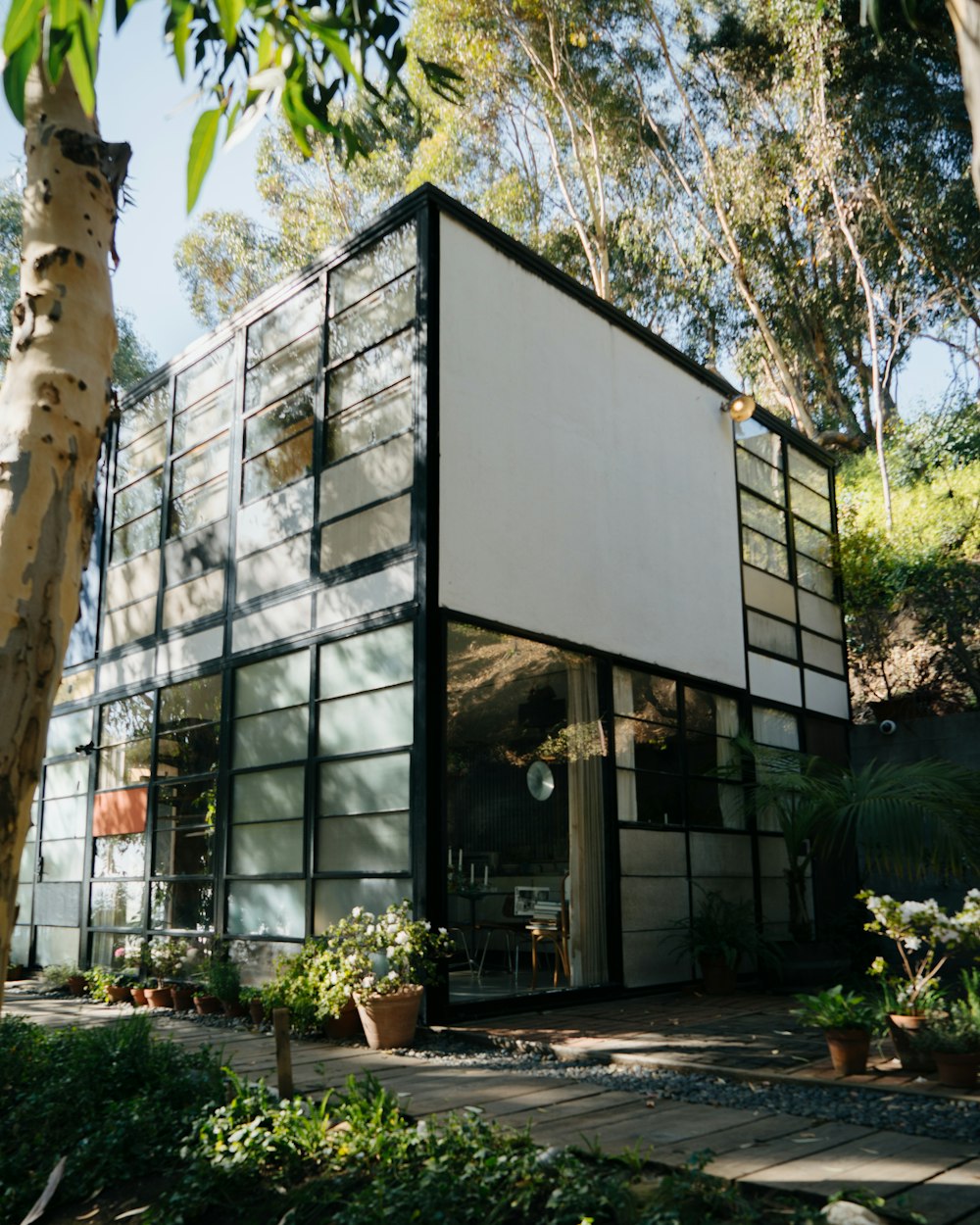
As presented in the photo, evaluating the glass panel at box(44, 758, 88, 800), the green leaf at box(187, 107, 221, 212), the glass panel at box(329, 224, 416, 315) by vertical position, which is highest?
the glass panel at box(329, 224, 416, 315)

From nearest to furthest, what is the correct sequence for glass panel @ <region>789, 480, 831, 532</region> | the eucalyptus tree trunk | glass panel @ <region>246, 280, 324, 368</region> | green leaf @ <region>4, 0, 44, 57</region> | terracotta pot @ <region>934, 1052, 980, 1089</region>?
green leaf @ <region>4, 0, 44, 57</region> → the eucalyptus tree trunk → terracotta pot @ <region>934, 1052, 980, 1089</region> → glass panel @ <region>246, 280, 324, 368</region> → glass panel @ <region>789, 480, 831, 532</region>

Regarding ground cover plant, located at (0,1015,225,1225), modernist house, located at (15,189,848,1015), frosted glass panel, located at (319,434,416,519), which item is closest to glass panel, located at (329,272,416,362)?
modernist house, located at (15,189,848,1015)

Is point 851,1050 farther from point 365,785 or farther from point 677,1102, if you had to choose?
point 365,785

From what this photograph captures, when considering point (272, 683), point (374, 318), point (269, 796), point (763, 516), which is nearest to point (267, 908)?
point (269, 796)

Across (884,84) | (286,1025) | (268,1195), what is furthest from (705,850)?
(884,84)

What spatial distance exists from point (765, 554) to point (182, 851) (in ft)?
20.0

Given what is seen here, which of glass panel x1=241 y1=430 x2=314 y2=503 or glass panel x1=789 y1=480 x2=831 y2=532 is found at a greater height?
glass panel x1=789 y1=480 x2=831 y2=532

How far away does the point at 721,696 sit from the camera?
9375mm

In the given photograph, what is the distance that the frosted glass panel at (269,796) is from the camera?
7.42 metres

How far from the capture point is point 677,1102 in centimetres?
452

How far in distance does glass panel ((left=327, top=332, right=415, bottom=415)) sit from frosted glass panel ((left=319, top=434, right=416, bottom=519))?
47 cm

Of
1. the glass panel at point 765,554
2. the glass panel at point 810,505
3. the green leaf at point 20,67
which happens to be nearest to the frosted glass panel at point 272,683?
the glass panel at point 765,554

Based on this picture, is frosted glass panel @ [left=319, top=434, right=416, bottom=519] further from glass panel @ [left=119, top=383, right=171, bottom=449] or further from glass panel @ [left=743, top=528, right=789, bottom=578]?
glass panel @ [left=743, top=528, right=789, bottom=578]

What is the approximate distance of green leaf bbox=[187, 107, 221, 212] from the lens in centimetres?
213
